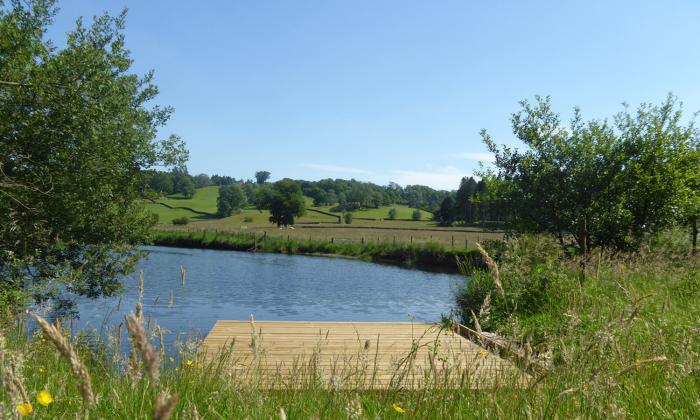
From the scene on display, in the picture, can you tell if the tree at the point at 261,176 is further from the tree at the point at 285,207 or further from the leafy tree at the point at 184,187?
the tree at the point at 285,207

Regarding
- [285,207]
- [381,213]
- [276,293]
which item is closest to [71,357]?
[276,293]

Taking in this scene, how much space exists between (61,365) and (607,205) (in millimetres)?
15194

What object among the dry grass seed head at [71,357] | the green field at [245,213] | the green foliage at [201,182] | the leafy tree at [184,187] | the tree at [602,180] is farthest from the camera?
the green foliage at [201,182]

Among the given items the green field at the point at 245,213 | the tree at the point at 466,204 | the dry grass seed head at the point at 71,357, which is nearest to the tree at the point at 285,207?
the green field at the point at 245,213

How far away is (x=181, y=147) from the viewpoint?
1577 cm

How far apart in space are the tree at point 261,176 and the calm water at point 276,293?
14891cm

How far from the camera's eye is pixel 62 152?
464 inches

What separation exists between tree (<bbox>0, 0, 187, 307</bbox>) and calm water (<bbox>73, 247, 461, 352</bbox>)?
1.66m

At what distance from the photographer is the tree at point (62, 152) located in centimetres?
1109

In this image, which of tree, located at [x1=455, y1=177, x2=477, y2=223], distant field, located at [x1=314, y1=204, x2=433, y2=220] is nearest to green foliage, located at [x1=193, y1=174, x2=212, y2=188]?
distant field, located at [x1=314, y1=204, x2=433, y2=220]

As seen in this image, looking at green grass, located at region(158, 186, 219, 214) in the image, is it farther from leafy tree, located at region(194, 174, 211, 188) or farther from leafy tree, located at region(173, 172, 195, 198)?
leafy tree, located at region(194, 174, 211, 188)

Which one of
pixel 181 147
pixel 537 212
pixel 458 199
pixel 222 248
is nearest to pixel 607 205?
pixel 537 212

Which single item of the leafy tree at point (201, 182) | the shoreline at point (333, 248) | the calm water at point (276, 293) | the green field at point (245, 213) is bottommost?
the calm water at point (276, 293)

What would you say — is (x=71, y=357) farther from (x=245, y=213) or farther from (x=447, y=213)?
(x=245, y=213)
